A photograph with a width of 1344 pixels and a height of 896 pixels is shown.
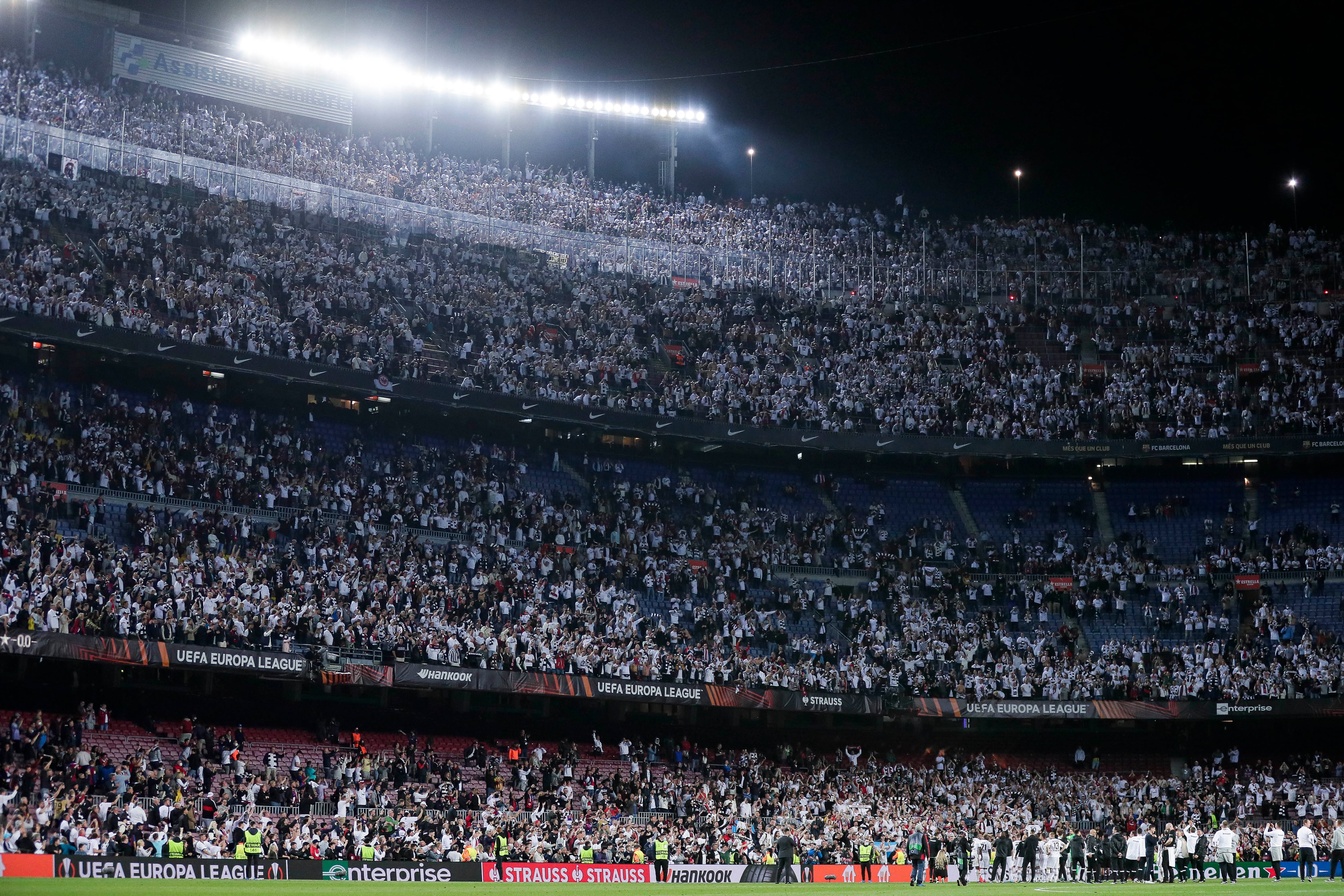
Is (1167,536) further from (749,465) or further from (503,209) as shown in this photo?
(503,209)

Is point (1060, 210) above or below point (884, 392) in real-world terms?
above

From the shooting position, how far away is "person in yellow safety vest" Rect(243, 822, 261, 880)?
96.3 feet

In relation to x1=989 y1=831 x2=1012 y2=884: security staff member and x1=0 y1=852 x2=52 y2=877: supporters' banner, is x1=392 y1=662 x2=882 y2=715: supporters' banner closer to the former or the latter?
x1=989 y1=831 x2=1012 y2=884: security staff member

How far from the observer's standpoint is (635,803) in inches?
1575

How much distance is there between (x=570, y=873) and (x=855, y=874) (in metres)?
8.37

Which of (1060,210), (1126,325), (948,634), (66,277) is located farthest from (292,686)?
(1060,210)

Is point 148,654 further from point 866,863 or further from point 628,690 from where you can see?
point 866,863

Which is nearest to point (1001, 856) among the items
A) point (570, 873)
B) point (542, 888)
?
point (570, 873)

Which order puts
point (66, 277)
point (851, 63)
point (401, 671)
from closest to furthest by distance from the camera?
point (401, 671), point (66, 277), point (851, 63)

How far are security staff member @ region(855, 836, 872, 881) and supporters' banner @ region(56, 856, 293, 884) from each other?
15.3 meters

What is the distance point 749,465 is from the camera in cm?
5741

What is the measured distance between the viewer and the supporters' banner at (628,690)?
39.7 m

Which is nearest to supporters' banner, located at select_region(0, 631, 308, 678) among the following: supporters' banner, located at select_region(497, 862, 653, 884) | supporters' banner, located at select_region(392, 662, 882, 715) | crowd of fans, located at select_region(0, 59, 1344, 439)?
supporters' banner, located at select_region(392, 662, 882, 715)

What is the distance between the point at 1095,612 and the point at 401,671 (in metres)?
27.6
